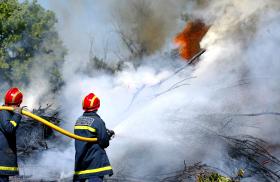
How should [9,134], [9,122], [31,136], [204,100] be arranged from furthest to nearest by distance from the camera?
1. [31,136]
2. [204,100]
3. [9,134]
4. [9,122]

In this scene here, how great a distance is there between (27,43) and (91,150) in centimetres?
2006

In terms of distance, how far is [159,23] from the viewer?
16.6 m

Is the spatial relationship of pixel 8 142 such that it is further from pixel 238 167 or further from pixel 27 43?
pixel 27 43

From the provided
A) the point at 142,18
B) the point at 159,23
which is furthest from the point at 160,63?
the point at 142,18

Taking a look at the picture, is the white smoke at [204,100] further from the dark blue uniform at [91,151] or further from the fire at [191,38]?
the dark blue uniform at [91,151]

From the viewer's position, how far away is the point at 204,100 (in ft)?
28.1

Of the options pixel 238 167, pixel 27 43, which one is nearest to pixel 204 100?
pixel 238 167

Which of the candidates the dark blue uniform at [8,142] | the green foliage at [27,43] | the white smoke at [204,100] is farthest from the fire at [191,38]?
the green foliage at [27,43]

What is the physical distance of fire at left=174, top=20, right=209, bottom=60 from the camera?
10508 mm

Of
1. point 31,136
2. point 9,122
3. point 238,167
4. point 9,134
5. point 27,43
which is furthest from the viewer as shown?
point 27,43

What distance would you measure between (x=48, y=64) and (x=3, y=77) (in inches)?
96.9

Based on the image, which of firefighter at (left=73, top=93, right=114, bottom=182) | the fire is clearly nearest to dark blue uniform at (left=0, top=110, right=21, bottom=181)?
firefighter at (left=73, top=93, right=114, bottom=182)

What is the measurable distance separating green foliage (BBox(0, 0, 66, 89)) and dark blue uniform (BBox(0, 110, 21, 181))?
18323 millimetres

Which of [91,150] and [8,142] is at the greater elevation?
[8,142]
